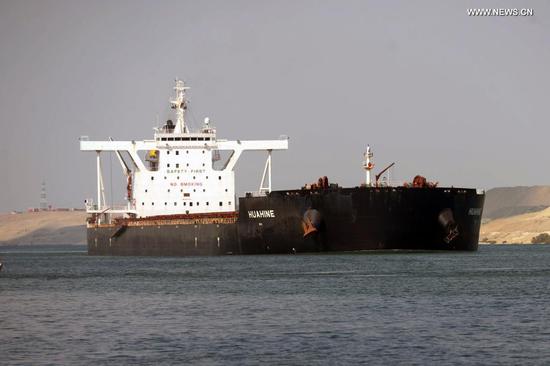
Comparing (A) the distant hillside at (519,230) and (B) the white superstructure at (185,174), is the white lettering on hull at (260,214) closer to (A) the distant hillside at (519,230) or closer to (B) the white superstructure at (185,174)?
(B) the white superstructure at (185,174)

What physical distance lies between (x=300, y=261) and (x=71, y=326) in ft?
113

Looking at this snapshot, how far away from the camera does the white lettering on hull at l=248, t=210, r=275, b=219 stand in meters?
77.0

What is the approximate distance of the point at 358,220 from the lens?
72.7m

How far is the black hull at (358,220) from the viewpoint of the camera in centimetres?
7238

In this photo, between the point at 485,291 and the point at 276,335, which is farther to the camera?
the point at 485,291

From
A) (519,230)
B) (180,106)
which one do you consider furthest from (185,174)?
(519,230)

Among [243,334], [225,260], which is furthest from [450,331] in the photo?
[225,260]

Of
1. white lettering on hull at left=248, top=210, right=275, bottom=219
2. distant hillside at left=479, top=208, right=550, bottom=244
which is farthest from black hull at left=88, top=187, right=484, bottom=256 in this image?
distant hillside at left=479, top=208, right=550, bottom=244

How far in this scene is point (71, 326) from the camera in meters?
38.4

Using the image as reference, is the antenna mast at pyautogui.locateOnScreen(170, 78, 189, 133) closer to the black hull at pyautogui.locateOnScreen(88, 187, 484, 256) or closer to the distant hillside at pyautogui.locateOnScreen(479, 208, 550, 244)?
the black hull at pyautogui.locateOnScreen(88, 187, 484, 256)

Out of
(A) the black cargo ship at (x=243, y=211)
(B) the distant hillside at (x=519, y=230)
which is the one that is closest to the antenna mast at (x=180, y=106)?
(A) the black cargo ship at (x=243, y=211)

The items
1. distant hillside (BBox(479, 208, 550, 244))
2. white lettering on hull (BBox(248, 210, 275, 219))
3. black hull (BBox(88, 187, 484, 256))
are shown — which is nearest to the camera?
black hull (BBox(88, 187, 484, 256))

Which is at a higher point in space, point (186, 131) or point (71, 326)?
point (186, 131)

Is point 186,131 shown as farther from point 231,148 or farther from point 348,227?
point 348,227
